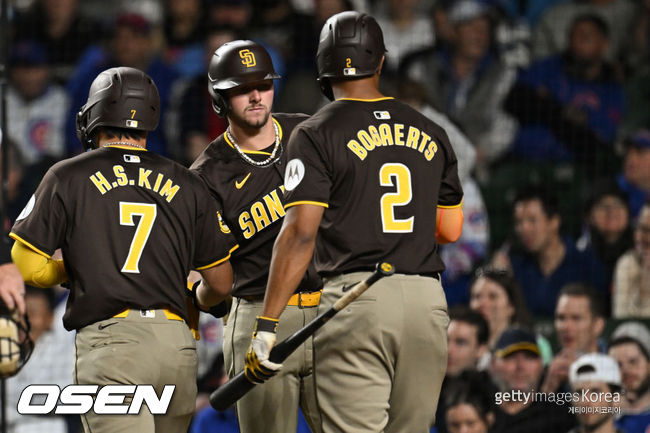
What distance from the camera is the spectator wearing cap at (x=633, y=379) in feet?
Result: 17.7

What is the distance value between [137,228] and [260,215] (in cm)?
58

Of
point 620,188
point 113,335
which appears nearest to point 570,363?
point 620,188

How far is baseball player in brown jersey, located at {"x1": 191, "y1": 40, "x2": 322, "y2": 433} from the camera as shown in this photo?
11.2ft

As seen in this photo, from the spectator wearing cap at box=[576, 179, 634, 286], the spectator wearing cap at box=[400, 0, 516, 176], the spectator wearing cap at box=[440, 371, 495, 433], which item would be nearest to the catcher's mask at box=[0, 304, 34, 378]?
the spectator wearing cap at box=[440, 371, 495, 433]

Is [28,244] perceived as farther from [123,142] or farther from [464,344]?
[464,344]

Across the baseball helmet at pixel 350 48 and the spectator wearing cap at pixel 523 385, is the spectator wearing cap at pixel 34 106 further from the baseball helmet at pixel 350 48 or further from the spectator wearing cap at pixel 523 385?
the baseball helmet at pixel 350 48

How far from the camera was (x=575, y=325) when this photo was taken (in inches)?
223

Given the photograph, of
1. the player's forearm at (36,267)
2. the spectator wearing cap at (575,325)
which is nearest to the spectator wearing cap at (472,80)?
the spectator wearing cap at (575,325)

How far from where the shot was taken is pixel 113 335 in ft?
9.71

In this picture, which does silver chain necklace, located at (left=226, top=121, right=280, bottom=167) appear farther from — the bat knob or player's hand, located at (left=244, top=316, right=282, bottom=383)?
the bat knob

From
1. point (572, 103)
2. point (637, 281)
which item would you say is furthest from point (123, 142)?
point (572, 103)

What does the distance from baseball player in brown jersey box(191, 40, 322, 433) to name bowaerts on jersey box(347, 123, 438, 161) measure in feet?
1.87

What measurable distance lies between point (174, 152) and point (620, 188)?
298 centimetres

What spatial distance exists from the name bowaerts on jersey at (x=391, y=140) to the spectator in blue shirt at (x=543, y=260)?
127 inches
